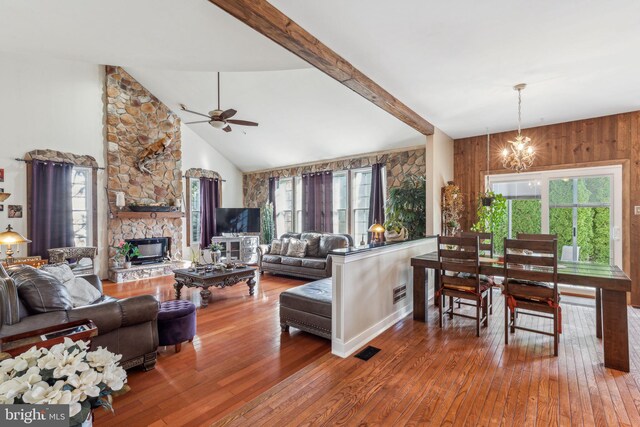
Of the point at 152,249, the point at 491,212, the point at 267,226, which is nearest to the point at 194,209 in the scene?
the point at 152,249

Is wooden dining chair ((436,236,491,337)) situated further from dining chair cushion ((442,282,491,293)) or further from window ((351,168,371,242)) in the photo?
window ((351,168,371,242))

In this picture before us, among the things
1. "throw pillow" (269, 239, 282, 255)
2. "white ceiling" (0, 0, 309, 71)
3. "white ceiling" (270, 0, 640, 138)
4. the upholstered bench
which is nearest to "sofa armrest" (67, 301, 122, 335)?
the upholstered bench

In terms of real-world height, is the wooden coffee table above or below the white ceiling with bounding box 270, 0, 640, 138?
below

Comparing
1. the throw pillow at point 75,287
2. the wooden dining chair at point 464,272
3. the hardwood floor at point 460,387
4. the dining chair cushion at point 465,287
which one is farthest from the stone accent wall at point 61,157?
the dining chair cushion at point 465,287

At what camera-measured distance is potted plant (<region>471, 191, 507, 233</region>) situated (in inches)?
202

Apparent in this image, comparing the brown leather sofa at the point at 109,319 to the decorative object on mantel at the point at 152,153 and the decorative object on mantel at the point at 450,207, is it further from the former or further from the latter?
the decorative object on mantel at the point at 152,153

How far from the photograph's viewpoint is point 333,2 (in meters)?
2.10

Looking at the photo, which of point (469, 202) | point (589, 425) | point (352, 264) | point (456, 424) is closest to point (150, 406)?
point (352, 264)

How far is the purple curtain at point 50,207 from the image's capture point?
5.70m

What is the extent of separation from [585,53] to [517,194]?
2.99 m

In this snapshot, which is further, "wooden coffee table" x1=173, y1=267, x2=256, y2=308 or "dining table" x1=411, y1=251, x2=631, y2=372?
"wooden coffee table" x1=173, y1=267, x2=256, y2=308

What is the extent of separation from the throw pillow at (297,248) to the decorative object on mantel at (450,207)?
2877 mm

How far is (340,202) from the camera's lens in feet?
25.5

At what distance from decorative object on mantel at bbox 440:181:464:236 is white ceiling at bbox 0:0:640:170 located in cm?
107
